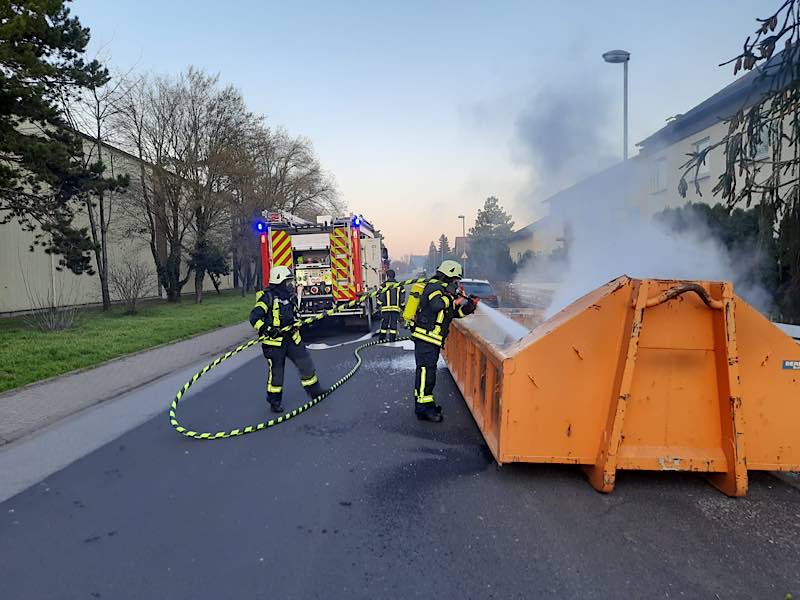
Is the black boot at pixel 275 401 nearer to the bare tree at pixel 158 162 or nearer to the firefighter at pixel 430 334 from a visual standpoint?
the firefighter at pixel 430 334

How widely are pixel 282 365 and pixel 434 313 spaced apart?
6.41 ft

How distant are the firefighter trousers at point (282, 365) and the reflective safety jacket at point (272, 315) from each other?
0.30ft

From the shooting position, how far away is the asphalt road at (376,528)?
9.01 feet

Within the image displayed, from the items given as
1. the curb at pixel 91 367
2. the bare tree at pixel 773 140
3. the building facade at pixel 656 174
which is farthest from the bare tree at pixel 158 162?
the bare tree at pixel 773 140

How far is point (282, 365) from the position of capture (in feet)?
20.6

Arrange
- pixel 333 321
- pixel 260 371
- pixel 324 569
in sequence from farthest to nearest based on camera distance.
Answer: pixel 333 321 → pixel 260 371 → pixel 324 569

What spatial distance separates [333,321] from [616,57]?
9281mm

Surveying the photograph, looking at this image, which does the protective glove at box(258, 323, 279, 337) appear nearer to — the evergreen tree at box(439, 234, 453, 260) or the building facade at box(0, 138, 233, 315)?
the building facade at box(0, 138, 233, 315)

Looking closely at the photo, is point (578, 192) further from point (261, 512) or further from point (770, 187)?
point (261, 512)

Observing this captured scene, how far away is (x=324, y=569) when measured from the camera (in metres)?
2.88

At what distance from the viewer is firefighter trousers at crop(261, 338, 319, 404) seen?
615 centimetres

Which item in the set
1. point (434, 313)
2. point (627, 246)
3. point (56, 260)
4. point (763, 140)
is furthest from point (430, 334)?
point (56, 260)

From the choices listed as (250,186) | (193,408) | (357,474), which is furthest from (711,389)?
(250,186)

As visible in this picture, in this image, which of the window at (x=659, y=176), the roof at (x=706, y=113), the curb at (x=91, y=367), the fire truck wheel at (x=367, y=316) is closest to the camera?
the curb at (x=91, y=367)
